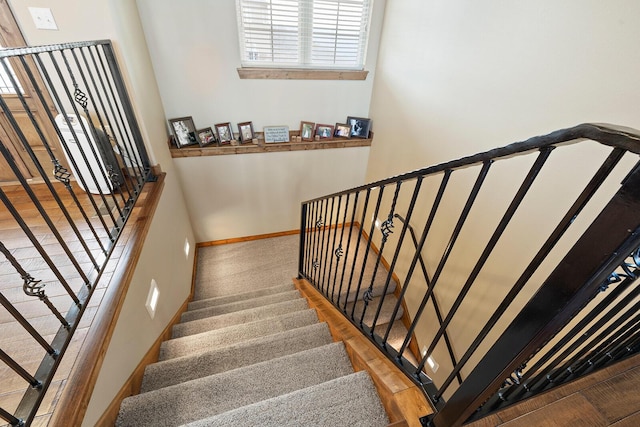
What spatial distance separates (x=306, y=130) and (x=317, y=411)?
3085mm

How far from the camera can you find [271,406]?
1.14 m

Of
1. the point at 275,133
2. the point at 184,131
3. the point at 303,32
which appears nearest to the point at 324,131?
the point at 275,133

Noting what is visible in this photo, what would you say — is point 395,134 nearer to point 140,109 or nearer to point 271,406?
point 140,109

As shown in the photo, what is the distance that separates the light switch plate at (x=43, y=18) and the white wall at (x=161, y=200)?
2cm

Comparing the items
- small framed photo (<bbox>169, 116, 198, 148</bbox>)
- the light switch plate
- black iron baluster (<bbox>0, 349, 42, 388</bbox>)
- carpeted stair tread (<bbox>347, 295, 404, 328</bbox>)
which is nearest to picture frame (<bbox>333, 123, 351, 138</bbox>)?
small framed photo (<bbox>169, 116, 198, 148</bbox>)

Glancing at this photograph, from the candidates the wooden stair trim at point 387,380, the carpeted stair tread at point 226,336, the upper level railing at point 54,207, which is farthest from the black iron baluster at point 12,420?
the wooden stair trim at point 387,380

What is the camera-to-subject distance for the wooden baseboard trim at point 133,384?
48.7 inches

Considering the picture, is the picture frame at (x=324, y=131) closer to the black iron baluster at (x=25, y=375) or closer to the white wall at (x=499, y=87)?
the white wall at (x=499, y=87)

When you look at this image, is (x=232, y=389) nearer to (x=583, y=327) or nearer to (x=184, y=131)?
(x=583, y=327)

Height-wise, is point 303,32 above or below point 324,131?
above

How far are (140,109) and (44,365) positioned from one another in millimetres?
1971

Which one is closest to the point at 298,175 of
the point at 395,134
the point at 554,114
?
the point at 395,134

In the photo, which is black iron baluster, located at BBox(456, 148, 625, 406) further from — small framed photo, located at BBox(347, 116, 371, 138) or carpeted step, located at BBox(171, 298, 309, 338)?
small framed photo, located at BBox(347, 116, 371, 138)

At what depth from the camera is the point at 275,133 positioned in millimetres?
3447
